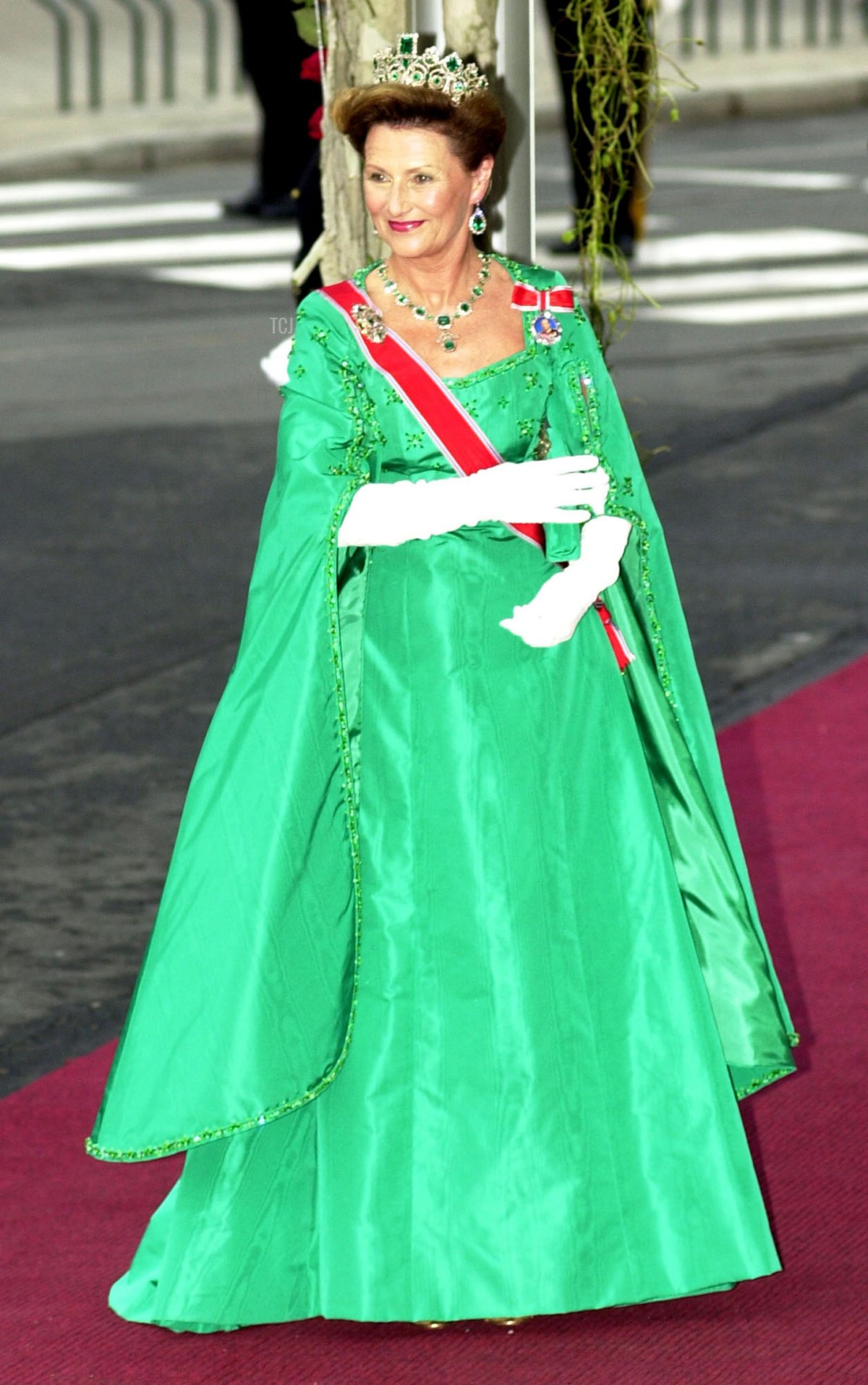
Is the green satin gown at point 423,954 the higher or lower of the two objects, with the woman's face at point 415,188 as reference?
lower

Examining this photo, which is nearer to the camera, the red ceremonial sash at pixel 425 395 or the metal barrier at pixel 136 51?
the red ceremonial sash at pixel 425 395

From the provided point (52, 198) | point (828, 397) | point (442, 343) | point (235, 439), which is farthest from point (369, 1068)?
point (52, 198)

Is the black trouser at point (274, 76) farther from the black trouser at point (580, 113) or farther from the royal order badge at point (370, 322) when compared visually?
the royal order badge at point (370, 322)

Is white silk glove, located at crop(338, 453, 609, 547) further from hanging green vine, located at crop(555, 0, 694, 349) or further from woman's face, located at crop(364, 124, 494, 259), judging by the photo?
hanging green vine, located at crop(555, 0, 694, 349)

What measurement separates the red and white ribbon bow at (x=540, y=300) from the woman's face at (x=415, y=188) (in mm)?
143

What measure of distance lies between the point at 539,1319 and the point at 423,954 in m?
0.60

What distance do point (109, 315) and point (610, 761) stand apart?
9.47 metres

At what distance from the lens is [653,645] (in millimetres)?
3627

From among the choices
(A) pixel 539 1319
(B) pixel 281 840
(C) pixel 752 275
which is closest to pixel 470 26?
(B) pixel 281 840

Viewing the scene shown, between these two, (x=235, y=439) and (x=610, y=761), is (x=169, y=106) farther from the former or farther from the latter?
(x=610, y=761)

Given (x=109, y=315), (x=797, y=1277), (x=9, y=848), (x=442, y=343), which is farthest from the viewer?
(x=109, y=315)

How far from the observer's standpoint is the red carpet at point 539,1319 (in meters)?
3.50

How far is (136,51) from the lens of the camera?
68.5 ft

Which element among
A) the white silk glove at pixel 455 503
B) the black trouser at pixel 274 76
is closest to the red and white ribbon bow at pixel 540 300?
the white silk glove at pixel 455 503
